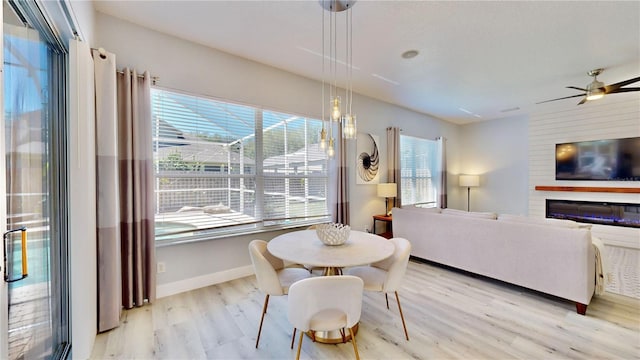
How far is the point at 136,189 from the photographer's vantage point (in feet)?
7.89

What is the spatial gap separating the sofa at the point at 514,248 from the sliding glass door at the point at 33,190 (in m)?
3.61

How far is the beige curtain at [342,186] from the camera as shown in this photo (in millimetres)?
3977

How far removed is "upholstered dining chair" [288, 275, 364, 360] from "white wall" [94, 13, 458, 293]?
1808 mm

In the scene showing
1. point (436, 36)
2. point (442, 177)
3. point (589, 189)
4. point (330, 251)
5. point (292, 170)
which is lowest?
point (330, 251)

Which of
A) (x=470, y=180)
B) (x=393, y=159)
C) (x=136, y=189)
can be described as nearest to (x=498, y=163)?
(x=470, y=180)

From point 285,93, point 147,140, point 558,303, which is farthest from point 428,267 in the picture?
point 147,140

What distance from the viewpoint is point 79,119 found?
1.74 m

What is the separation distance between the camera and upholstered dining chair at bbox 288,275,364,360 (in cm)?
147

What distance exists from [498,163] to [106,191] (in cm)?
743

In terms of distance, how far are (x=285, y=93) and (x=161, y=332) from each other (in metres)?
2.93

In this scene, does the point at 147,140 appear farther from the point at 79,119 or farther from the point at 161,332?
the point at 161,332

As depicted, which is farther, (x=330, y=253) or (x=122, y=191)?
(x=122, y=191)

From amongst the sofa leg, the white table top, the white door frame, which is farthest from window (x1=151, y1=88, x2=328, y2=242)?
the sofa leg

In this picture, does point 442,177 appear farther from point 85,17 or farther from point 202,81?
point 85,17
